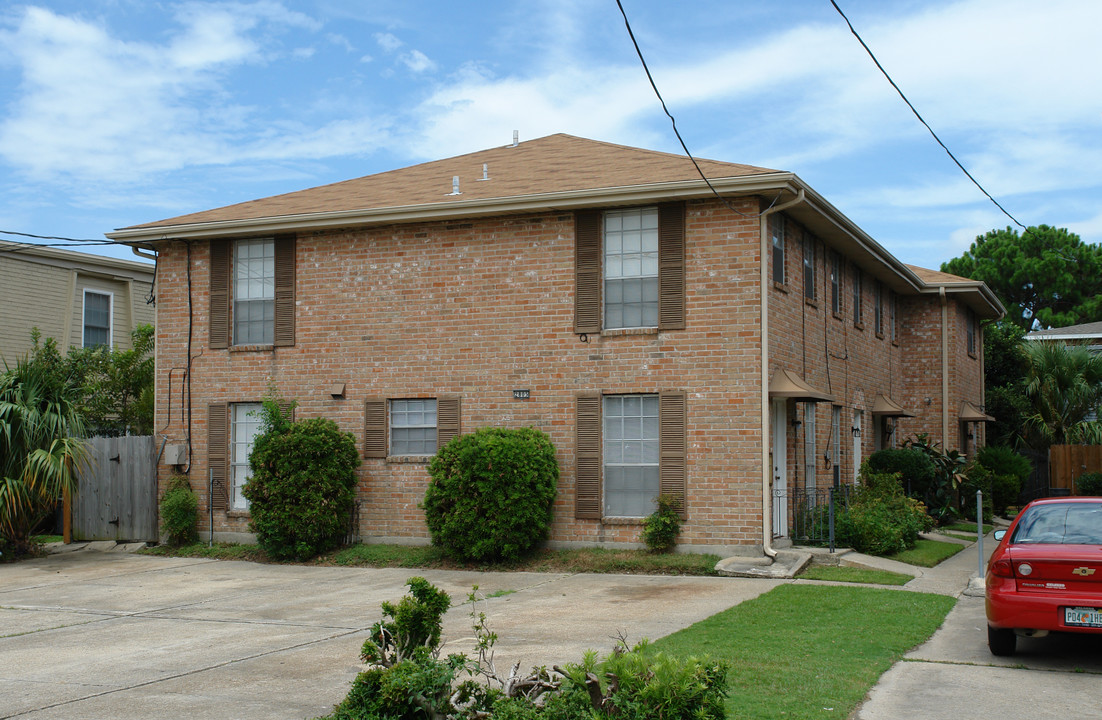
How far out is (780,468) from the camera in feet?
51.7

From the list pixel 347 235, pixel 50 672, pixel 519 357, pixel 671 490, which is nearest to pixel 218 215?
pixel 347 235

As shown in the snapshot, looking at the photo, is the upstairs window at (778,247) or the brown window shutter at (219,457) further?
the brown window shutter at (219,457)

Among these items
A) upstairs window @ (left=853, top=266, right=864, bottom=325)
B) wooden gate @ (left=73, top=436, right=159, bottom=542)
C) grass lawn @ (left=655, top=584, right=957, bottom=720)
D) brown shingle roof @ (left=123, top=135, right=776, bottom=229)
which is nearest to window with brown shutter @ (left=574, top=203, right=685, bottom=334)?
brown shingle roof @ (left=123, top=135, right=776, bottom=229)

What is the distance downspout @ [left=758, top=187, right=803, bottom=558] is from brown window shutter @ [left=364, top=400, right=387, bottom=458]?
6.05m

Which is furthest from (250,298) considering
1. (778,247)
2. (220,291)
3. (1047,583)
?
(1047,583)

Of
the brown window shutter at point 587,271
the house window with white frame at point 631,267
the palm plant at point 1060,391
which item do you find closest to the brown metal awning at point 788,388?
the house window with white frame at point 631,267

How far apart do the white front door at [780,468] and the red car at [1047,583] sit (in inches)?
253

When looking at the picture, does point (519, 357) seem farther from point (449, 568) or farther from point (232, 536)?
point (232, 536)

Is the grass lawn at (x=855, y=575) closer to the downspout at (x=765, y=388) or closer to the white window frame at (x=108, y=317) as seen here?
the downspout at (x=765, y=388)

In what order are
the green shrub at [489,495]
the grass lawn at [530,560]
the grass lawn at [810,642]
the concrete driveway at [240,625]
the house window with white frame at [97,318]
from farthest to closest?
1. the house window with white frame at [97,318]
2. the green shrub at [489,495]
3. the grass lawn at [530,560]
4. the concrete driveway at [240,625]
5. the grass lawn at [810,642]

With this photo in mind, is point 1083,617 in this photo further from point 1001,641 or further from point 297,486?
point 297,486

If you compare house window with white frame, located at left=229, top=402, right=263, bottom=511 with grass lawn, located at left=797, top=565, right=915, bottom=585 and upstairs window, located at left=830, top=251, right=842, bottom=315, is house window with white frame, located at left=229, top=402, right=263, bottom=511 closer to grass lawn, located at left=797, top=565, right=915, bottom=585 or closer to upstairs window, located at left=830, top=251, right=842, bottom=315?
grass lawn, located at left=797, top=565, right=915, bottom=585

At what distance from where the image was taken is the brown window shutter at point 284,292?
1744 centimetres

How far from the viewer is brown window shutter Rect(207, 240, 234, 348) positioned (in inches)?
701
